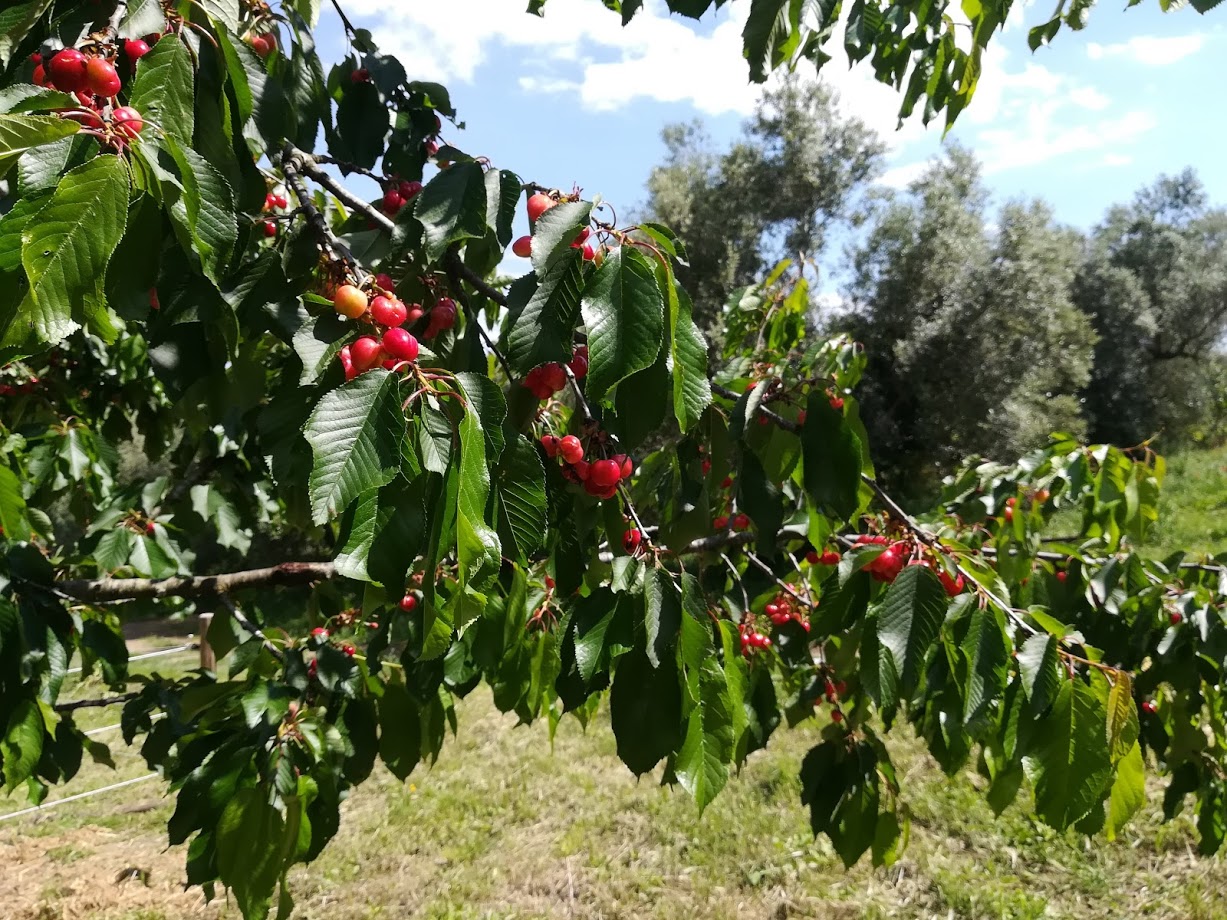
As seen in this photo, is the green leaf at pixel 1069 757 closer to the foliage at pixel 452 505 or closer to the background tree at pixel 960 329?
the foliage at pixel 452 505

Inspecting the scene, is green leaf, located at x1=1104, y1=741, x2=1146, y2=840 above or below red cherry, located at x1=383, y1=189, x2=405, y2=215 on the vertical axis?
below

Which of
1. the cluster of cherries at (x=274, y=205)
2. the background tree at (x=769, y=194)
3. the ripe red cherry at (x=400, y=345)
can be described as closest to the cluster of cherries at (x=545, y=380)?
the ripe red cherry at (x=400, y=345)

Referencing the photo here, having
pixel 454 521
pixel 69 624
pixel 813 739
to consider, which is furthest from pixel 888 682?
pixel 813 739

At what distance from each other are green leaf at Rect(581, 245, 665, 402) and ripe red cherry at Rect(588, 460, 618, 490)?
24 cm

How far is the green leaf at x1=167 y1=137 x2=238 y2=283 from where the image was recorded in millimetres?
566

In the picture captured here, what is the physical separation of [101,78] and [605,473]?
23.5 inches

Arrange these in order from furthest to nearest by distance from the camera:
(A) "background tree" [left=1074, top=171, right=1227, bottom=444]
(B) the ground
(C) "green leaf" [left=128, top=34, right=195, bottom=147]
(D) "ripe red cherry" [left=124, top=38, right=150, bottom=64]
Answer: (A) "background tree" [left=1074, top=171, right=1227, bottom=444], (B) the ground, (D) "ripe red cherry" [left=124, top=38, right=150, bottom=64], (C) "green leaf" [left=128, top=34, right=195, bottom=147]

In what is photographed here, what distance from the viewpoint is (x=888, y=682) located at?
100 cm

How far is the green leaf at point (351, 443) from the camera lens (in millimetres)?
508

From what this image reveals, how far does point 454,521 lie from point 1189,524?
30.4 ft

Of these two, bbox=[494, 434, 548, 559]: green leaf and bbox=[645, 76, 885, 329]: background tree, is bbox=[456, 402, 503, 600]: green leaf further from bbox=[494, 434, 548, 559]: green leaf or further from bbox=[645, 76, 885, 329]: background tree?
bbox=[645, 76, 885, 329]: background tree

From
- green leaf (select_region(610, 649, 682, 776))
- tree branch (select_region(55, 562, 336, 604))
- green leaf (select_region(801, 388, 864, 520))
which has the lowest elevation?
green leaf (select_region(610, 649, 682, 776))

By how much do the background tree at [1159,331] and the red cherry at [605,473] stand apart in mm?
15283

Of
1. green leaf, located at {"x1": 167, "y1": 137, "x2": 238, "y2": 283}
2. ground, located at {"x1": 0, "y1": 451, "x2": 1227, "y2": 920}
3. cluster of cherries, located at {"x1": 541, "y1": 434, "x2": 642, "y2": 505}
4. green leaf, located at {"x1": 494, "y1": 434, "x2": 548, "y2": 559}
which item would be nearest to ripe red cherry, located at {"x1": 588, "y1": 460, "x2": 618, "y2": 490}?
cluster of cherries, located at {"x1": 541, "y1": 434, "x2": 642, "y2": 505}
